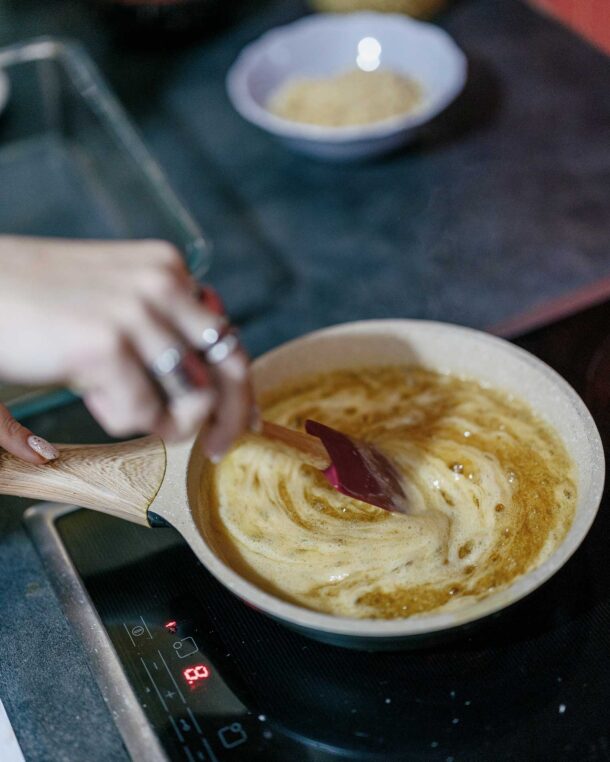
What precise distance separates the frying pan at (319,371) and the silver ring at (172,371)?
225 mm

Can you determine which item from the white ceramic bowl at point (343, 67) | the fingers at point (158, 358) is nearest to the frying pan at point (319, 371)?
the fingers at point (158, 358)

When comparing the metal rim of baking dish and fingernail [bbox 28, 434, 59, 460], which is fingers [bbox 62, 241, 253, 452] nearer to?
fingernail [bbox 28, 434, 59, 460]

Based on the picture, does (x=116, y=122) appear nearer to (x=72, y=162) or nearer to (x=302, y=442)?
(x=72, y=162)

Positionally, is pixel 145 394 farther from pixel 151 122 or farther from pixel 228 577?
pixel 151 122

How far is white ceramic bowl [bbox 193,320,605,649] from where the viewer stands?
0.75 metres

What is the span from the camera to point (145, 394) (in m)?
0.63

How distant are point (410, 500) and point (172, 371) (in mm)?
407

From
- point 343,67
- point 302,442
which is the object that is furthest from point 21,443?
point 343,67

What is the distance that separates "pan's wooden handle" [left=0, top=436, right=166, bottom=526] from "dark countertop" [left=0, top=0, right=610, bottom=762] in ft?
0.42

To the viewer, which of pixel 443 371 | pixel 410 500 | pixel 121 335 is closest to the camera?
pixel 121 335

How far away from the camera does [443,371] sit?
42.2 inches

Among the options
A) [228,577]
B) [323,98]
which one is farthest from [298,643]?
[323,98]

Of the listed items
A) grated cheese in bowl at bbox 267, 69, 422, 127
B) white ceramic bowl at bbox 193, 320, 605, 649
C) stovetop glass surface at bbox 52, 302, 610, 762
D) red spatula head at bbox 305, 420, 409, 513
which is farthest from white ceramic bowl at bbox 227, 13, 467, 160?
stovetop glass surface at bbox 52, 302, 610, 762

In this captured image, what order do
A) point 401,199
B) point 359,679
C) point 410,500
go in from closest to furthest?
point 359,679, point 410,500, point 401,199
